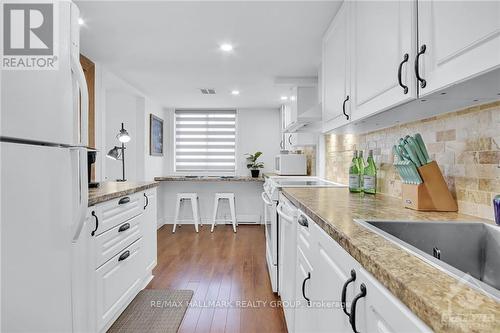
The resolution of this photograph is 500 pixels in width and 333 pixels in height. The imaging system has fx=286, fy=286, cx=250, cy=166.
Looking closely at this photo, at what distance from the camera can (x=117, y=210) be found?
1882mm

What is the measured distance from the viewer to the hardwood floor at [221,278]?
2.03 meters

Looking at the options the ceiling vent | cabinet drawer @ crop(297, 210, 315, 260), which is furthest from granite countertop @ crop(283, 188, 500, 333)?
the ceiling vent

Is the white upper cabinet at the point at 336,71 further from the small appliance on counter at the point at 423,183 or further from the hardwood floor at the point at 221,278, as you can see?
the hardwood floor at the point at 221,278

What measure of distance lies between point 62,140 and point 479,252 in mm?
1597

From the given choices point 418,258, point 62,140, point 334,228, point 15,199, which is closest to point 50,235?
point 15,199

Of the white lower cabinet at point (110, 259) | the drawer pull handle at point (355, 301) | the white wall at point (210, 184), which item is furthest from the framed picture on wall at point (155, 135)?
the drawer pull handle at point (355, 301)

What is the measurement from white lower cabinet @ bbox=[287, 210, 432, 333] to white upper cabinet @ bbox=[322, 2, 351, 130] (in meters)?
0.77

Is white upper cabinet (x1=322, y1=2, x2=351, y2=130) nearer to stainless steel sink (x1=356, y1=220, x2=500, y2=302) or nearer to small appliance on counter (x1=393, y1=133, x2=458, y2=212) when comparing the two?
small appliance on counter (x1=393, y1=133, x2=458, y2=212)

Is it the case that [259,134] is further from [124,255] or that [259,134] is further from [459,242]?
[459,242]

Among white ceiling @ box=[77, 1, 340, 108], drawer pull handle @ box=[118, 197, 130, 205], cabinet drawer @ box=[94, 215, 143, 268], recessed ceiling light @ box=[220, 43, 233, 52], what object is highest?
white ceiling @ box=[77, 1, 340, 108]

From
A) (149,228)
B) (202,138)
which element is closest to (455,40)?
(149,228)

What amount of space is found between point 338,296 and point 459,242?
18.7 inches

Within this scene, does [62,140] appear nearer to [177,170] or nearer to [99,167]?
[99,167]

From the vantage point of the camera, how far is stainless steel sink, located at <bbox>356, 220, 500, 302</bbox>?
0.92m
